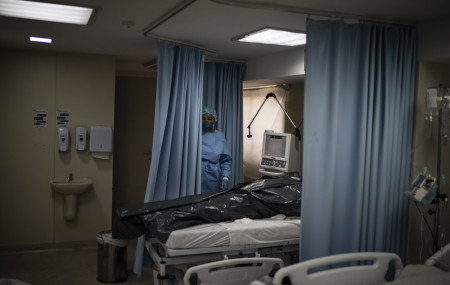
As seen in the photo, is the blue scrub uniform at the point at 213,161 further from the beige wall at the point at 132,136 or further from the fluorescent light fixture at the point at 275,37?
the beige wall at the point at 132,136

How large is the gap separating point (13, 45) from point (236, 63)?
243cm

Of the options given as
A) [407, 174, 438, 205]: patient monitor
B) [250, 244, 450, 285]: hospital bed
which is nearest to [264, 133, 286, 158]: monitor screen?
[407, 174, 438, 205]: patient monitor

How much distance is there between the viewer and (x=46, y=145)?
5102 millimetres

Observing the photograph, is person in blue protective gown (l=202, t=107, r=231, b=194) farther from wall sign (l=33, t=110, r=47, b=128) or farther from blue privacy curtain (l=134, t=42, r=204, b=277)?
wall sign (l=33, t=110, r=47, b=128)

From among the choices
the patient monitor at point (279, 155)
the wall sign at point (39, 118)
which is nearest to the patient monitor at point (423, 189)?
the patient monitor at point (279, 155)

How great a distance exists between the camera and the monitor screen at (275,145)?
15.3 ft

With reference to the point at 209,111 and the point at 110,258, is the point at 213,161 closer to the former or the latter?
the point at 209,111

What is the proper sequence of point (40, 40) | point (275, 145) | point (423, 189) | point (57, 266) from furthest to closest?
point (275, 145)
point (57, 266)
point (40, 40)
point (423, 189)

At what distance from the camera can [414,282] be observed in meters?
1.94

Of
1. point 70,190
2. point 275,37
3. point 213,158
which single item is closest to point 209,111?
point 213,158

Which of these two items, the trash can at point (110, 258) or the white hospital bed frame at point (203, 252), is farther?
the trash can at point (110, 258)

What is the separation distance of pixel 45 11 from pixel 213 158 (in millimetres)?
2231

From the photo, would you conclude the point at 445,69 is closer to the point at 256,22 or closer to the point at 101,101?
the point at 256,22

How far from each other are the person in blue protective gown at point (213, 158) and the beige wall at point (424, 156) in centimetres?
205
